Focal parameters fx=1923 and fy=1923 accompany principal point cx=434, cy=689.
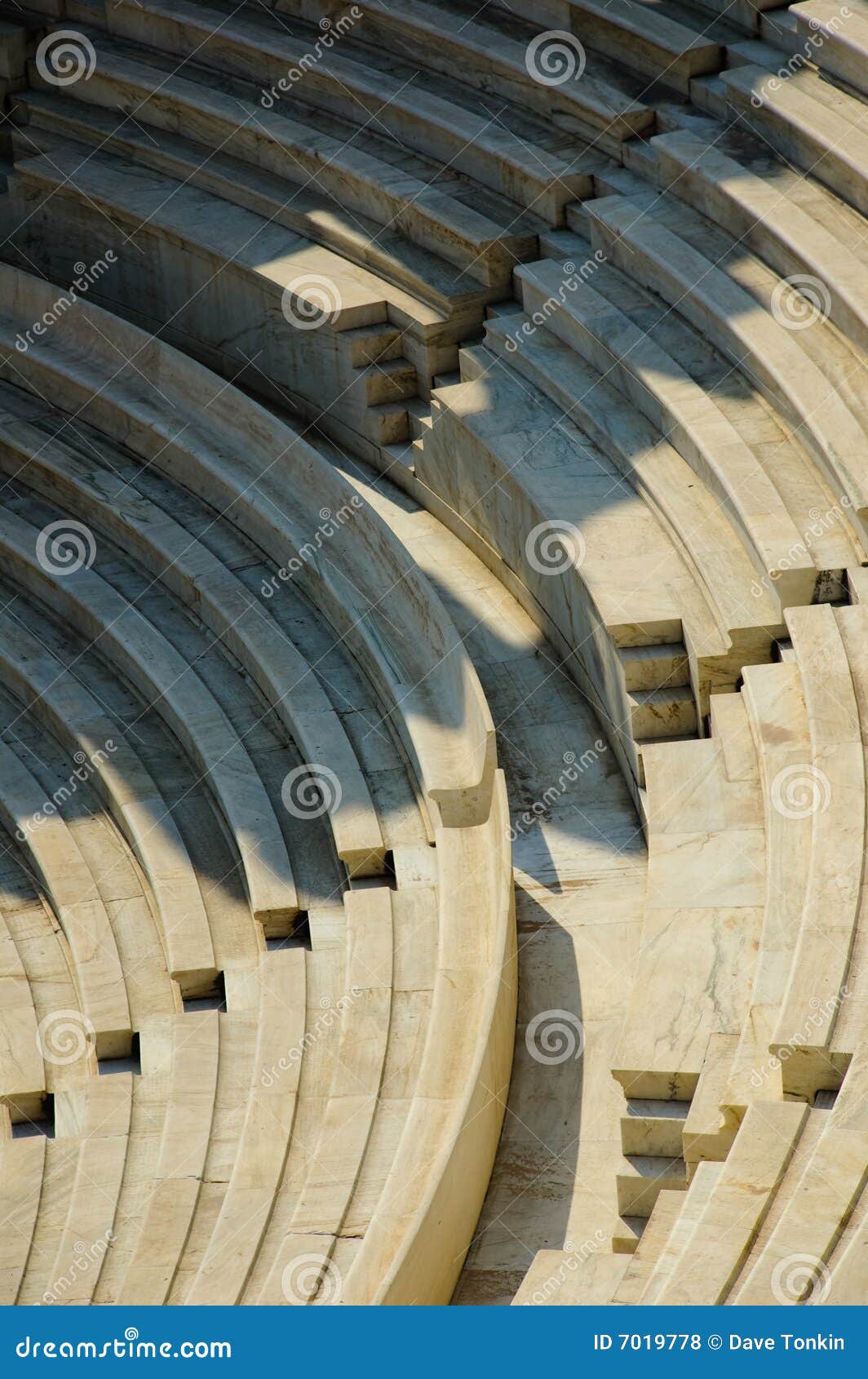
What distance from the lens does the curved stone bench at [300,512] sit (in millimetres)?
12273

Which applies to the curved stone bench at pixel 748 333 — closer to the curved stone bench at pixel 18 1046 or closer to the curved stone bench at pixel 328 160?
the curved stone bench at pixel 328 160

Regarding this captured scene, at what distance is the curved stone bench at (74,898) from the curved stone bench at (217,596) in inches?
69.2

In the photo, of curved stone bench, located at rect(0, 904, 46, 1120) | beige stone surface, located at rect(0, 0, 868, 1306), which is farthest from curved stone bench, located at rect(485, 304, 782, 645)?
curved stone bench, located at rect(0, 904, 46, 1120)

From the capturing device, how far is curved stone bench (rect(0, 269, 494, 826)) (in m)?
12.3

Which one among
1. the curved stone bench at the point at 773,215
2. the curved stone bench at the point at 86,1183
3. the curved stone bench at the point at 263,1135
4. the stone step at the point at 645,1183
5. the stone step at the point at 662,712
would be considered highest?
the curved stone bench at the point at 773,215

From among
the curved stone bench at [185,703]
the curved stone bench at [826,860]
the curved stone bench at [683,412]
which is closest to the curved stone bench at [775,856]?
the curved stone bench at [826,860]

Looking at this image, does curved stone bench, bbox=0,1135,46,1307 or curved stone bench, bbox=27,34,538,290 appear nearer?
curved stone bench, bbox=0,1135,46,1307

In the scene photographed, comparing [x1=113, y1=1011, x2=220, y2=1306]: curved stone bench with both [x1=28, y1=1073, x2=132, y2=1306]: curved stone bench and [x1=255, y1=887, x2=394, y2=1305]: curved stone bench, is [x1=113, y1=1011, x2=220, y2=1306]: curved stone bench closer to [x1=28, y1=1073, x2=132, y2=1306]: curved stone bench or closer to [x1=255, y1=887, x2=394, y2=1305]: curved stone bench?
[x1=28, y1=1073, x2=132, y2=1306]: curved stone bench

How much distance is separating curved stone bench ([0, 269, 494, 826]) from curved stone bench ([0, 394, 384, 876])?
1.35ft

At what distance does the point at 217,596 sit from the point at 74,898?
8.47 feet

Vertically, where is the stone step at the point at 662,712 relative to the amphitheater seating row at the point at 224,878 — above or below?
above

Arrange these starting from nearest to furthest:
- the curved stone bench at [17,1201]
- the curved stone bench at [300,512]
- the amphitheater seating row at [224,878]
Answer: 1. the amphitheater seating row at [224,878]
2. the curved stone bench at [17,1201]
3. the curved stone bench at [300,512]

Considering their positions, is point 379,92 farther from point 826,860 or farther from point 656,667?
point 826,860

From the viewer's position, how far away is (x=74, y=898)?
13203 mm
